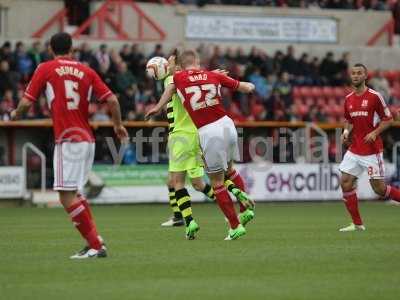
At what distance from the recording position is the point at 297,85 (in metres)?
33.2

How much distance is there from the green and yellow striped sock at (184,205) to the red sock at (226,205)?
32.4 inches

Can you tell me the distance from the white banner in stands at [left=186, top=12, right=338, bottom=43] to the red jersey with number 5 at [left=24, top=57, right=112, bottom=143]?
2258 cm

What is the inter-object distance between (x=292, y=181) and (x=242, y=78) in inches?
184

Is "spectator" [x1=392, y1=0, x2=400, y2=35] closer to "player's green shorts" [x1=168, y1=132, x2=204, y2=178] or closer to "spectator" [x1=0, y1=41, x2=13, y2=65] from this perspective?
"spectator" [x1=0, y1=41, x2=13, y2=65]

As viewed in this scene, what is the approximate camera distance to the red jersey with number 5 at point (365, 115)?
16.2 meters

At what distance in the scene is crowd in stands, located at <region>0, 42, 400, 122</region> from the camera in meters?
27.7

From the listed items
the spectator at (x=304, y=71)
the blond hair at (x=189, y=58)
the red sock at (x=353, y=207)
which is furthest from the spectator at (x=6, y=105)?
the blond hair at (x=189, y=58)

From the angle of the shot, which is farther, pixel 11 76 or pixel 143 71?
pixel 143 71

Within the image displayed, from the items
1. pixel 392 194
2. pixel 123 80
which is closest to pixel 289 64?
pixel 123 80

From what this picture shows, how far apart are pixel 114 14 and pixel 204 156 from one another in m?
19.7

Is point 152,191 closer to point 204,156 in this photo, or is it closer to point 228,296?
point 204,156

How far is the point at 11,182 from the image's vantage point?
25469 millimetres

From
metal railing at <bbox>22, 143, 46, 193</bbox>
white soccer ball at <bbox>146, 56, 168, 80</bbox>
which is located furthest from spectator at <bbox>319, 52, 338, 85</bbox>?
white soccer ball at <bbox>146, 56, 168, 80</bbox>

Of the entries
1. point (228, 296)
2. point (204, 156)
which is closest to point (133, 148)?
point (204, 156)
